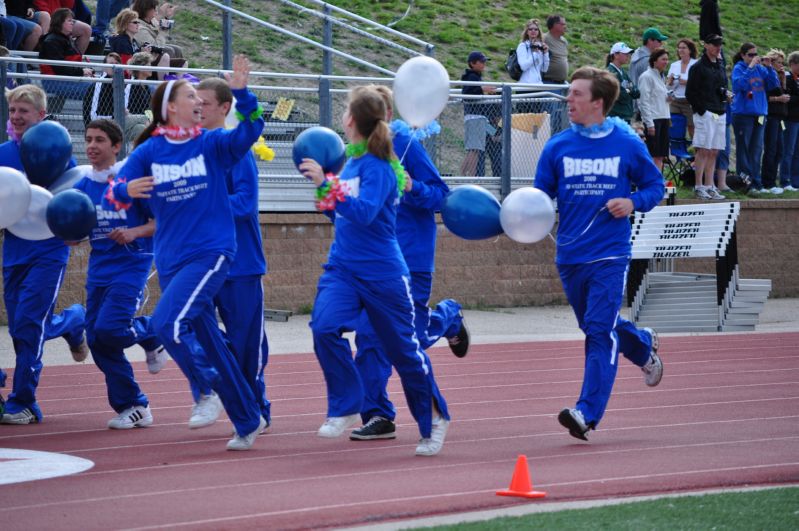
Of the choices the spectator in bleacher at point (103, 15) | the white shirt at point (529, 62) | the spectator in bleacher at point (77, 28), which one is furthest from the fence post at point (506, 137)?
the spectator in bleacher at point (103, 15)

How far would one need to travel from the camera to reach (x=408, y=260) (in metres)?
8.47

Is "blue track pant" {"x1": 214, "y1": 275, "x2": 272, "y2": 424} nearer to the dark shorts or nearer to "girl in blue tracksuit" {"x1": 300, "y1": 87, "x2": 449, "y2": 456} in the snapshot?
"girl in blue tracksuit" {"x1": 300, "y1": 87, "x2": 449, "y2": 456}

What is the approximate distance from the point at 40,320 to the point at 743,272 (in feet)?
41.6

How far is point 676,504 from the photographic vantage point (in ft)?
20.1

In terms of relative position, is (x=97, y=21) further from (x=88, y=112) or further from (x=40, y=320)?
(x=40, y=320)

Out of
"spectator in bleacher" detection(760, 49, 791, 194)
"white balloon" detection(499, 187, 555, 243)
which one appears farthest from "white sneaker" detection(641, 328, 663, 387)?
"spectator in bleacher" detection(760, 49, 791, 194)

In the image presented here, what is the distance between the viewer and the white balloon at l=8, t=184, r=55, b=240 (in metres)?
8.32

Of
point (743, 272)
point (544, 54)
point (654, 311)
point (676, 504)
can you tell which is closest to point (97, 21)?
point (544, 54)

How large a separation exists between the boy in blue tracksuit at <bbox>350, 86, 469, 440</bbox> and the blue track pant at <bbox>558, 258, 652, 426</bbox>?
0.87 metres

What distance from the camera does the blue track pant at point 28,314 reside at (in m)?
8.66

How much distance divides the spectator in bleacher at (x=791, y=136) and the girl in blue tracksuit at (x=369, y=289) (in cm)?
1427

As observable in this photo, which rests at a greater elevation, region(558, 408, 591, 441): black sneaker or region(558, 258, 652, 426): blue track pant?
region(558, 258, 652, 426): blue track pant

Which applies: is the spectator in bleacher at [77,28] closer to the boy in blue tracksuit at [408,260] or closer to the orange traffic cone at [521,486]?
the boy in blue tracksuit at [408,260]

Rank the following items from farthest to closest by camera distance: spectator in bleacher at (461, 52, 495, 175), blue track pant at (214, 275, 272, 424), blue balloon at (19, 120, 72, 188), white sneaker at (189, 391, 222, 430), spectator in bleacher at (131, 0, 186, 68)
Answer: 1. spectator in bleacher at (461, 52, 495, 175)
2. spectator in bleacher at (131, 0, 186, 68)
3. blue balloon at (19, 120, 72, 188)
4. blue track pant at (214, 275, 272, 424)
5. white sneaker at (189, 391, 222, 430)
